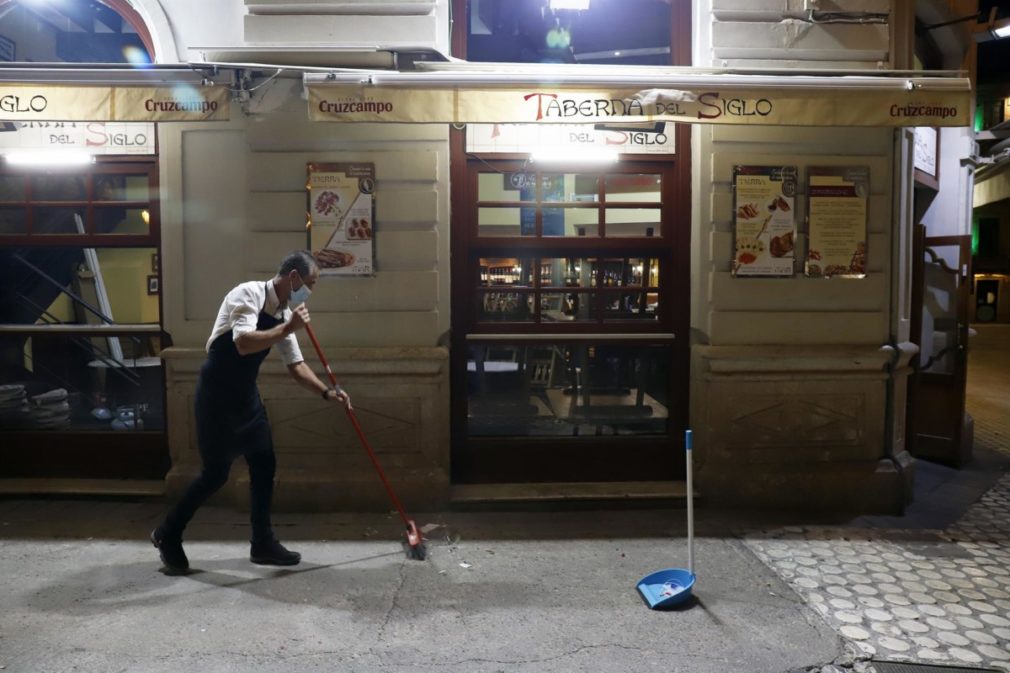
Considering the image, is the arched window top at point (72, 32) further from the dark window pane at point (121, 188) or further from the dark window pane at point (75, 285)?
the dark window pane at point (75, 285)

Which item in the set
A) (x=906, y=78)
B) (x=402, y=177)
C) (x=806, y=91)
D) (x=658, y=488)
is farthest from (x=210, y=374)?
(x=906, y=78)

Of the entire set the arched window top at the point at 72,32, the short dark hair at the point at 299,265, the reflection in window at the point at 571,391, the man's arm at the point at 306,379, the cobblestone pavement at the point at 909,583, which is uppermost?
the arched window top at the point at 72,32

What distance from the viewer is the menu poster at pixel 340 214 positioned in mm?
5359

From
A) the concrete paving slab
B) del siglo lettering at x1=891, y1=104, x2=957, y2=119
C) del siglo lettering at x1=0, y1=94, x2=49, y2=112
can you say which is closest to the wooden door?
del siglo lettering at x1=891, y1=104, x2=957, y2=119

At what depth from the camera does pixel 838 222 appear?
555cm

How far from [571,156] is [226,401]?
321 centimetres

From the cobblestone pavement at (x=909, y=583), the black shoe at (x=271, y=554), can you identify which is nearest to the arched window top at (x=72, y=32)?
the black shoe at (x=271, y=554)

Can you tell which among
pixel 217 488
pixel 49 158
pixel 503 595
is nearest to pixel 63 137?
pixel 49 158

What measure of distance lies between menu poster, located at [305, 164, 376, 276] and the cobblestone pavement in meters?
3.54

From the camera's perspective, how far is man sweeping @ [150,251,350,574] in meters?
4.03

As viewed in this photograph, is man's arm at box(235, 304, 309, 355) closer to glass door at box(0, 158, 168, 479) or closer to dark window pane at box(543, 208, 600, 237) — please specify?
glass door at box(0, 158, 168, 479)

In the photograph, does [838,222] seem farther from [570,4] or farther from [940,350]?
[570,4]

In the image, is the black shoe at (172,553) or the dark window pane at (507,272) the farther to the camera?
the dark window pane at (507,272)

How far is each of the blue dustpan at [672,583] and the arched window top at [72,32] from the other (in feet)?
17.6
